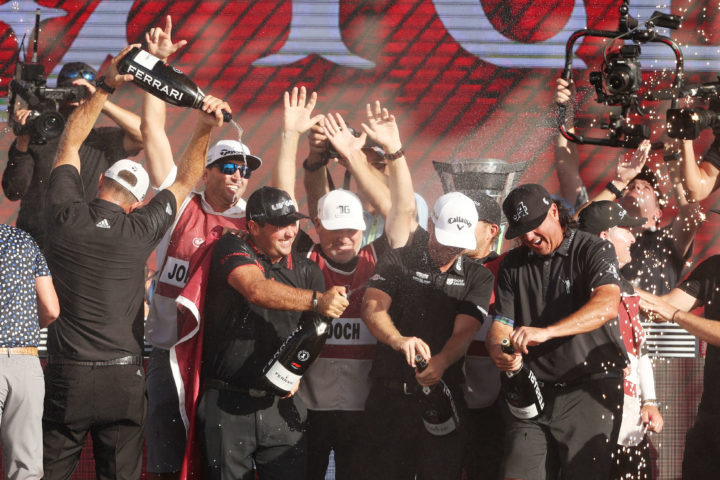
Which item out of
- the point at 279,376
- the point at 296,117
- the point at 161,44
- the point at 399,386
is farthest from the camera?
the point at 296,117

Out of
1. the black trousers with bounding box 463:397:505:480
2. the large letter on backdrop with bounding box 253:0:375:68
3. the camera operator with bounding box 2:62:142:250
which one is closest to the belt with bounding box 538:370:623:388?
the black trousers with bounding box 463:397:505:480

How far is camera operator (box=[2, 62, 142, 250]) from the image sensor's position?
534cm

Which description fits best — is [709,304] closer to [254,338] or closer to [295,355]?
[295,355]

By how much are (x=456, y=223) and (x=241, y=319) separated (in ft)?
3.67

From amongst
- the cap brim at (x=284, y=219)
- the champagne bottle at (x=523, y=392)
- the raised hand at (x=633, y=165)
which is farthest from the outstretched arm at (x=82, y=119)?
the raised hand at (x=633, y=165)

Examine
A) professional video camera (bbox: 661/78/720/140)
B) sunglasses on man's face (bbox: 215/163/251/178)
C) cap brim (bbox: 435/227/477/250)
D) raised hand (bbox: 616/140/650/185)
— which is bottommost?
raised hand (bbox: 616/140/650/185)

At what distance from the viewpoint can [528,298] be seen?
14.6 ft

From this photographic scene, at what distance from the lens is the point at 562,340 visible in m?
4.36

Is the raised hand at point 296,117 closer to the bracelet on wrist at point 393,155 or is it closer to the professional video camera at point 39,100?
the bracelet on wrist at point 393,155

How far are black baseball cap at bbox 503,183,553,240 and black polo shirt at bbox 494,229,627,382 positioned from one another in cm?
18

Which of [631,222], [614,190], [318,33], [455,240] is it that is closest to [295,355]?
[455,240]

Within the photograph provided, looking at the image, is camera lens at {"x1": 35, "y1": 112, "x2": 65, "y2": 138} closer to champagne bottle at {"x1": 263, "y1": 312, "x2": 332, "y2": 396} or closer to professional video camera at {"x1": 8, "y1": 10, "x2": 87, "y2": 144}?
professional video camera at {"x1": 8, "y1": 10, "x2": 87, "y2": 144}

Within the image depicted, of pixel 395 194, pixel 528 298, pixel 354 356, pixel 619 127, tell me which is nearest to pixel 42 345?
pixel 354 356

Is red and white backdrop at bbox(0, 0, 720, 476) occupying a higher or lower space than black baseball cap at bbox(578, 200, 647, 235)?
lower
